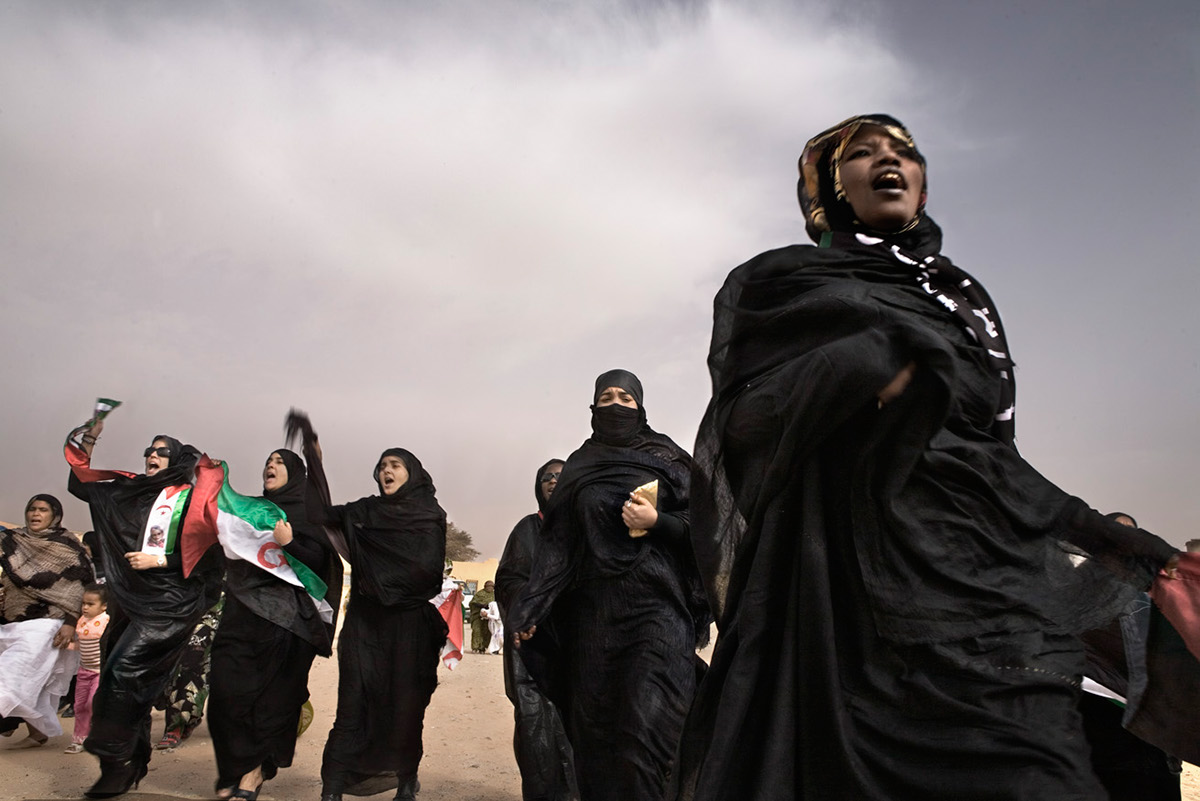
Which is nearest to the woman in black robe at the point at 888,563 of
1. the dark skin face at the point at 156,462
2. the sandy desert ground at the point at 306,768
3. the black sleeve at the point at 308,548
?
the black sleeve at the point at 308,548

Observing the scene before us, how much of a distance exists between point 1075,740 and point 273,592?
19.6 feet

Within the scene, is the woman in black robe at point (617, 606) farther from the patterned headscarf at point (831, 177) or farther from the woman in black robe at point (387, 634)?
the patterned headscarf at point (831, 177)

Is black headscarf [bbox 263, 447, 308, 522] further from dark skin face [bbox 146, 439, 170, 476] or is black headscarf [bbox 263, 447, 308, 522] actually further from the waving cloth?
the waving cloth

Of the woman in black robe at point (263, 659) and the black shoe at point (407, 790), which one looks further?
the black shoe at point (407, 790)

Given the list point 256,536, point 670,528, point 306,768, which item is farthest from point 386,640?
point 670,528

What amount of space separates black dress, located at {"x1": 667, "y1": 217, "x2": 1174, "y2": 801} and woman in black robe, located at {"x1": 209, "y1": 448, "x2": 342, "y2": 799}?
502 cm

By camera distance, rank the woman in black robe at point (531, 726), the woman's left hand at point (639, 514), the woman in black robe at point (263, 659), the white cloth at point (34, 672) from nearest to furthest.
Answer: the woman's left hand at point (639, 514) < the woman in black robe at point (531, 726) < the woman in black robe at point (263, 659) < the white cloth at point (34, 672)

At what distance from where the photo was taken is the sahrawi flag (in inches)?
283

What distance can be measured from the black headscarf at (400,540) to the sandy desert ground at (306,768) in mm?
1408

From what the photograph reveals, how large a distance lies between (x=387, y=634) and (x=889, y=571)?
5595mm

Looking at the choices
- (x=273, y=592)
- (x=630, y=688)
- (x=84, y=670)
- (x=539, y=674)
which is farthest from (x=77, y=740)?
(x=630, y=688)

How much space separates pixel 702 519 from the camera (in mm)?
2693

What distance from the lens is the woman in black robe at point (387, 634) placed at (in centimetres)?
689

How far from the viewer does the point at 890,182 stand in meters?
2.60
